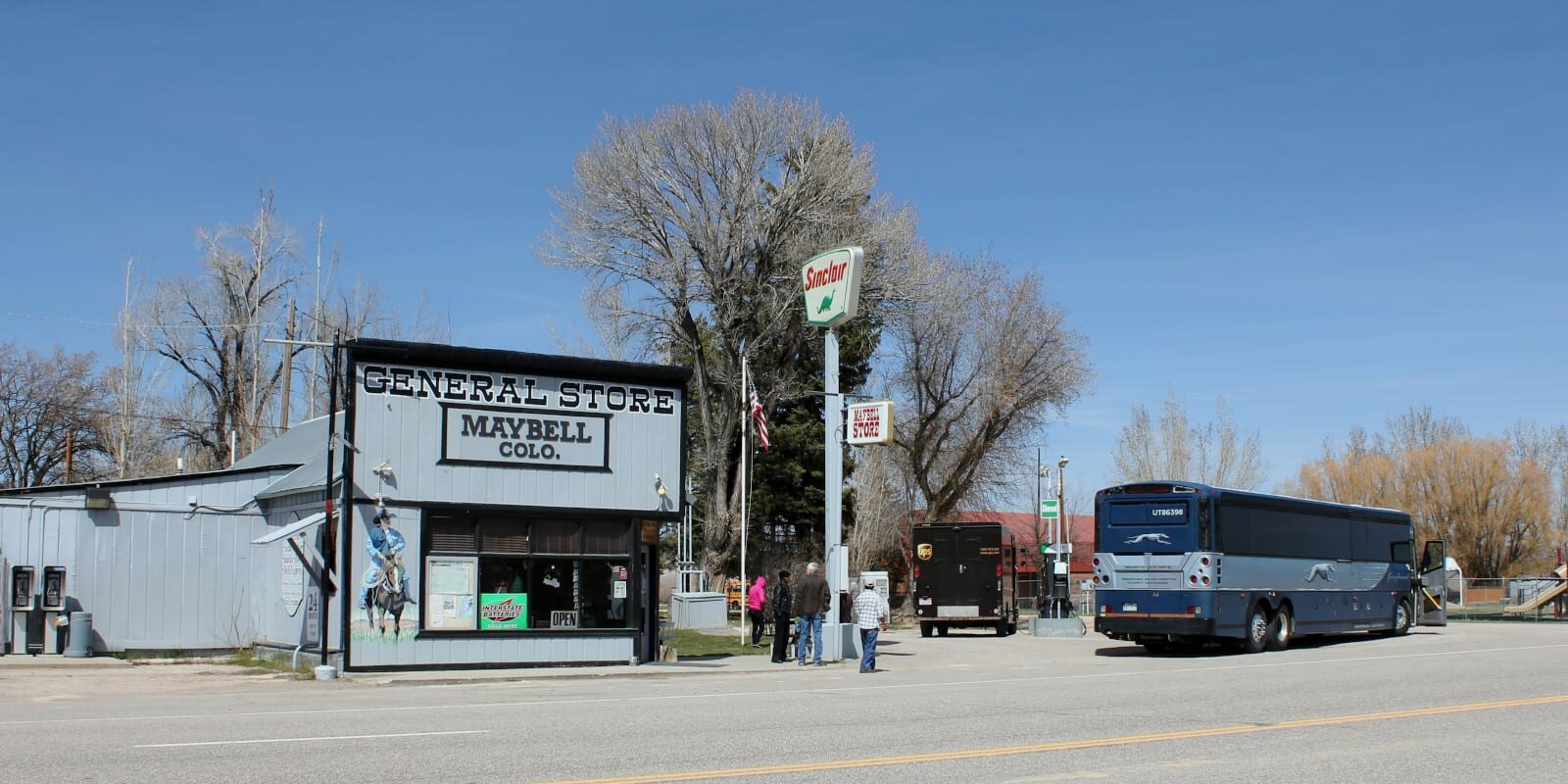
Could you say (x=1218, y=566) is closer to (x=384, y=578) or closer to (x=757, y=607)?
(x=757, y=607)

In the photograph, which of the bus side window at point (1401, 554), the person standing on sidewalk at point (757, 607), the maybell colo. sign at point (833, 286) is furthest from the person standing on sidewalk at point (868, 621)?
the bus side window at point (1401, 554)

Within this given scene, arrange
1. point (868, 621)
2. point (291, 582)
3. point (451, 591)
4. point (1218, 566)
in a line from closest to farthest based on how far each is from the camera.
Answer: point (451, 591)
point (868, 621)
point (291, 582)
point (1218, 566)

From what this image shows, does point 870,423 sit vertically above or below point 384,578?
above

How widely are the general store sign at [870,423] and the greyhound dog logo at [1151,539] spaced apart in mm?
5436

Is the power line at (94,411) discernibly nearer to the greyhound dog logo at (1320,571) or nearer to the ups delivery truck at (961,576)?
the ups delivery truck at (961,576)

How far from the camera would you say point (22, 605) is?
2420cm

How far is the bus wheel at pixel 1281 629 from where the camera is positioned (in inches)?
1080

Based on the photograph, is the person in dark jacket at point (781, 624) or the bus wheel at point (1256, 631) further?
the bus wheel at point (1256, 631)

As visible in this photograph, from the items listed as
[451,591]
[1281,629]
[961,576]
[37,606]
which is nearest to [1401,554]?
[1281,629]

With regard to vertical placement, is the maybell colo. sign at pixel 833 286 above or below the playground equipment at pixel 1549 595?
above

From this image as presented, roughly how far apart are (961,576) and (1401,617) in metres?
10.9

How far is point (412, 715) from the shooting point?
→ 14242mm

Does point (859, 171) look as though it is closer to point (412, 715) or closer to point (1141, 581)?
point (1141, 581)

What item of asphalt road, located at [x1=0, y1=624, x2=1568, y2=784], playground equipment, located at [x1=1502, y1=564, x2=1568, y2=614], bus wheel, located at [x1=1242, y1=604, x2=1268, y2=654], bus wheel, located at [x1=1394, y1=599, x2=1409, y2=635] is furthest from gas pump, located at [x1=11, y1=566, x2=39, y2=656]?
playground equipment, located at [x1=1502, y1=564, x2=1568, y2=614]
